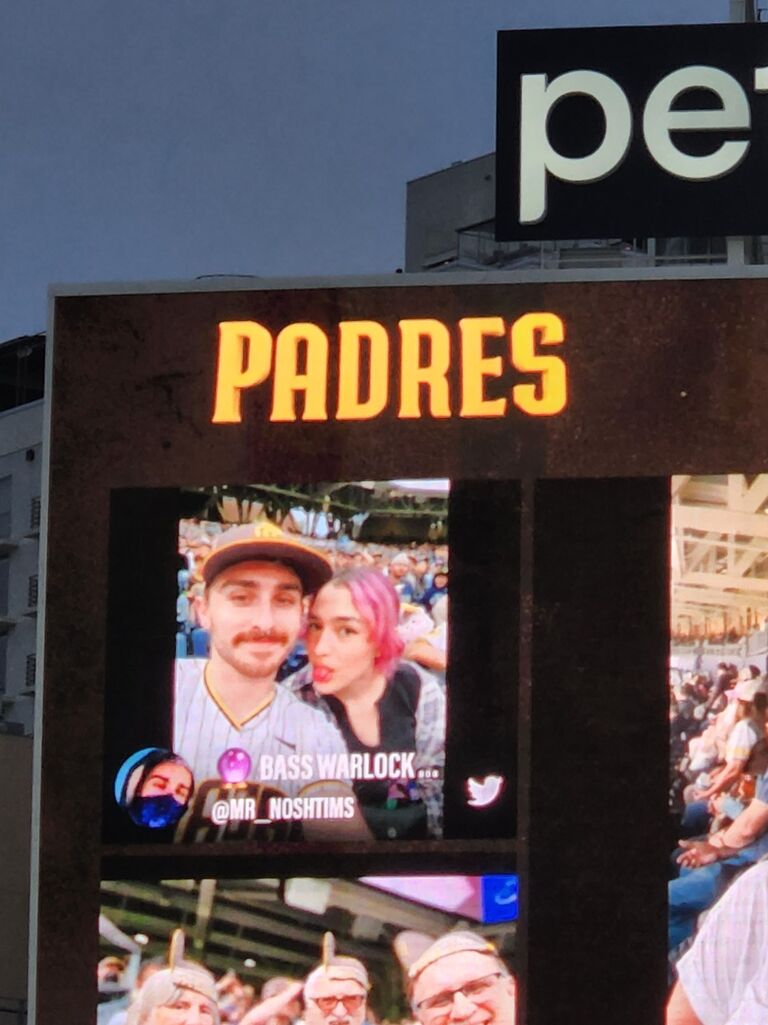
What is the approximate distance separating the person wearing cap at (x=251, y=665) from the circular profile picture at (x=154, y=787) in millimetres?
119

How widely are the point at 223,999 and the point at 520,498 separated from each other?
4.41 meters

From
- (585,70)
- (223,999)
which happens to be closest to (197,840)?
(223,999)

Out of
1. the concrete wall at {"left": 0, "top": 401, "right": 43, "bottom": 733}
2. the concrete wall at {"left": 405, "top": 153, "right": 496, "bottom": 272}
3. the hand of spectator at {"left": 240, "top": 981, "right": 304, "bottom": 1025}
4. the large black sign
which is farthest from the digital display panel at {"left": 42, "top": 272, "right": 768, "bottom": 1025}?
the concrete wall at {"left": 0, "top": 401, "right": 43, "bottom": 733}

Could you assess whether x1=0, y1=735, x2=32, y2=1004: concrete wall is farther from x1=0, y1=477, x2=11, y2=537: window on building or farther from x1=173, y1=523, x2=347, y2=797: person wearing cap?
x1=0, y1=477, x2=11, y2=537: window on building

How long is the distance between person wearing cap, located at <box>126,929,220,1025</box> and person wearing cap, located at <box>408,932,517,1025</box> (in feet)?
5.08

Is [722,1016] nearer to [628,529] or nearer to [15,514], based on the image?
[628,529]

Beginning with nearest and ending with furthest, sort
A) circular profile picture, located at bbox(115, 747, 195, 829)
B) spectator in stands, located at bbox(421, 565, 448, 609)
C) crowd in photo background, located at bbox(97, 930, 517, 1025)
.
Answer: crowd in photo background, located at bbox(97, 930, 517, 1025) < circular profile picture, located at bbox(115, 747, 195, 829) < spectator in stands, located at bbox(421, 565, 448, 609)

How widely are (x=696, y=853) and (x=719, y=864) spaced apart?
0.61 feet

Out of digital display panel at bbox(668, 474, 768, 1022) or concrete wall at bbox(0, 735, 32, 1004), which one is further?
concrete wall at bbox(0, 735, 32, 1004)

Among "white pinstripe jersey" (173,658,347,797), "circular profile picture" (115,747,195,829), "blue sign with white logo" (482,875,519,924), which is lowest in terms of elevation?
"blue sign with white logo" (482,875,519,924)

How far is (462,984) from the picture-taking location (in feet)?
67.2

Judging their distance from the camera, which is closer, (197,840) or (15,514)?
(197,840)

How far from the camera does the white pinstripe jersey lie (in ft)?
68.7

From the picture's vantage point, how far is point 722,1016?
2019 centimetres
